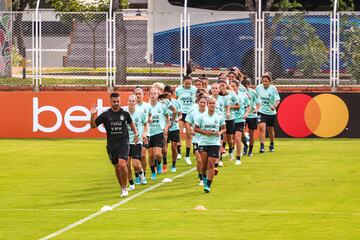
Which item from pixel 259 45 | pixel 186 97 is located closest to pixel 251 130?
pixel 186 97

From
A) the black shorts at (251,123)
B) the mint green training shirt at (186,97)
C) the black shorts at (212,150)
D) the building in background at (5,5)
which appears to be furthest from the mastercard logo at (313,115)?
the black shorts at (212,150)

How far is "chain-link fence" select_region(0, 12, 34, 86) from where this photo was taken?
1515 inches

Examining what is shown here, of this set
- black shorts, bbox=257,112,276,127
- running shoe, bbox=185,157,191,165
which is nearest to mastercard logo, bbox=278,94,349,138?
black shorts, bbox=257,112,276,127

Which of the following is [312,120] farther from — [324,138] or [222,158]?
[222,158]

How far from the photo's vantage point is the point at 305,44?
3816 cm

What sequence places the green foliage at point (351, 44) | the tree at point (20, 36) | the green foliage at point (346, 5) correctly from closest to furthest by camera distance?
1. the green foliage at point (351, 44)
2. the tree at point (20, 36)
3. the green foliage at point (346, 5)

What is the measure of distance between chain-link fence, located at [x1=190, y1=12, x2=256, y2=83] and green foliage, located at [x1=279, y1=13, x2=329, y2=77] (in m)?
1.21

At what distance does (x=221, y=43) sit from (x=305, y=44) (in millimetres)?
2692

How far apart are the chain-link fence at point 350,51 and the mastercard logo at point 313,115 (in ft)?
4.33

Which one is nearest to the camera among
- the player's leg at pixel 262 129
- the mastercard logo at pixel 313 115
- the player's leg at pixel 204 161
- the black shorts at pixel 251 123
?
the player's leg at pixel 204 161

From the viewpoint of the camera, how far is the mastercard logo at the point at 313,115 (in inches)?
1457

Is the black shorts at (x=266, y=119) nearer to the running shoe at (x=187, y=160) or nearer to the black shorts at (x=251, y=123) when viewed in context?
the black shorts at (x=251, y=123)

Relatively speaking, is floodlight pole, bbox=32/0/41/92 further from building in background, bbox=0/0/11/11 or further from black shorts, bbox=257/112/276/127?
black shorts, bbox=257/112/276/127

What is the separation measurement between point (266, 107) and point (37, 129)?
8403 millimetres
